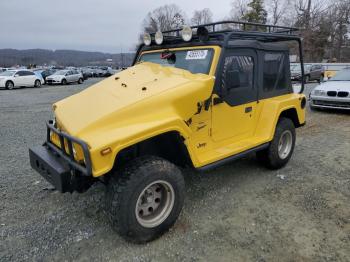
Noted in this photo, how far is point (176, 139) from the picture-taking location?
137 inches

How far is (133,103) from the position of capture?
3342 mm

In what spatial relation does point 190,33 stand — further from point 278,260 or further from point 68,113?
point 278,260

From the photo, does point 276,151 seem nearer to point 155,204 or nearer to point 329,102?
point 155,204

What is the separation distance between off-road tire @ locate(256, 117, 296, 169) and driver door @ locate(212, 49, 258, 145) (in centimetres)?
48

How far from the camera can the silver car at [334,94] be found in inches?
387

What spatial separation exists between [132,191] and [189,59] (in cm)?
198

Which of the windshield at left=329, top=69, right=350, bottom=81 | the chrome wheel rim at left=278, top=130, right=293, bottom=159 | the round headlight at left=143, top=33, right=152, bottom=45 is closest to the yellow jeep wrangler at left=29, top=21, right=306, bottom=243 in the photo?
the round headlight at left=143, top=33, right=152, bottom=45

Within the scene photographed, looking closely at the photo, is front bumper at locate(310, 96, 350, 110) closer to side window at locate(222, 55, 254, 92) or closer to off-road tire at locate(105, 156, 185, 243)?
side window at locate(222, 55, 254, 92)

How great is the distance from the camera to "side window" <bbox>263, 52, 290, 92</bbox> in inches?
193

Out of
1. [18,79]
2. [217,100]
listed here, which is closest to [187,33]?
[217,100]

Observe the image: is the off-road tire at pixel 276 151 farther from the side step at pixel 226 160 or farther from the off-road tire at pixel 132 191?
the off-road tire at pixel 132 191

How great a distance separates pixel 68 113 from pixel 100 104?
45 cm

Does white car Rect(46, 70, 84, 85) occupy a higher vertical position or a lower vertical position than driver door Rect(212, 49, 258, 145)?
lower

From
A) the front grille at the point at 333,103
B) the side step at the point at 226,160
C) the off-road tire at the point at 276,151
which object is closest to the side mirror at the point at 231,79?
the side step at the point at 226,160
